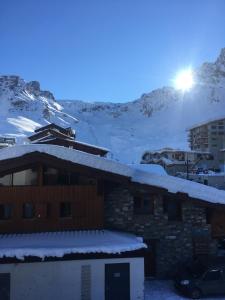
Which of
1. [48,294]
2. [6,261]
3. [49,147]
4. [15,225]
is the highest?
[49,147]

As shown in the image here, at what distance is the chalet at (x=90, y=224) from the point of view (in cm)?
1781

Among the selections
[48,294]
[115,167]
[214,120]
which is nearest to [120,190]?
[115,167]

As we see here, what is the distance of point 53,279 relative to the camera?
17844mm

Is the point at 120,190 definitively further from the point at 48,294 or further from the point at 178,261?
the point at 48,294

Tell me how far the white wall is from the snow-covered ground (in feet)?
8.27

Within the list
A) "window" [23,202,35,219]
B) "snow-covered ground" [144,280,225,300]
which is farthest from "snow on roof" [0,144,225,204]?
"snow-covered ground" [144,280,225,300]

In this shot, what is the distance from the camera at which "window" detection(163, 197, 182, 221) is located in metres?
22.3

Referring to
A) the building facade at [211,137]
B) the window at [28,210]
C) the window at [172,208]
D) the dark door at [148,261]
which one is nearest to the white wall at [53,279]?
the window at [28,210]

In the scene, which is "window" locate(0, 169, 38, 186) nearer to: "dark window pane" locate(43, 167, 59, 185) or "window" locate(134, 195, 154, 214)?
"dark window pane" locate(43, 167, 59, 185)

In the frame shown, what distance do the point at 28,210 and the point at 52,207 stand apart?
1.14 metres

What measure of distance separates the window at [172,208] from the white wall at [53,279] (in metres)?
4.97

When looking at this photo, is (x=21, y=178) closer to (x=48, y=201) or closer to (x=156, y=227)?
(x=48, y=201)

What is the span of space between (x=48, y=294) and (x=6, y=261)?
2.18m

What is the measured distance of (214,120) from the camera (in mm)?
Answer: 119688
